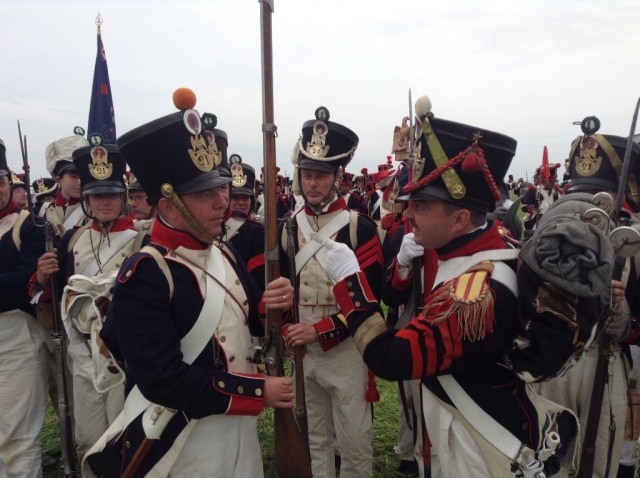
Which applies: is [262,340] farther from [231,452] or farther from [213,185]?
[213,185]

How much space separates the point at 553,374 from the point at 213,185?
173cm

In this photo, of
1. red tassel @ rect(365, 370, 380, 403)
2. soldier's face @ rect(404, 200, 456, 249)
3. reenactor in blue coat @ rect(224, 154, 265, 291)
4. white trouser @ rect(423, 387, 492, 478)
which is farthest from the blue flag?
white trouser @ rect(423, 387, 492, 478)

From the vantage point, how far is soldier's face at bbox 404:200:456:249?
2262 millimetres

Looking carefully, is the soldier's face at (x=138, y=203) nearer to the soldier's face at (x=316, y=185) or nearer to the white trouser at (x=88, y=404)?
the white trouser at (x=88, y=404)

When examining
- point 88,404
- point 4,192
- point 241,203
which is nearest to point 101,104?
point 241,203

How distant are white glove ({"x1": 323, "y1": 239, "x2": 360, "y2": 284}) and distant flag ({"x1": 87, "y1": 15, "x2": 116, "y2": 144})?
5.98m

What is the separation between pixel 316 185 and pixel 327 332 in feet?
4.12

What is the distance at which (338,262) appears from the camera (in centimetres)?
257

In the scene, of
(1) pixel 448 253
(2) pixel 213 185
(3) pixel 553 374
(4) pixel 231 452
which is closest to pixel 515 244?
(1) pixel 448 253

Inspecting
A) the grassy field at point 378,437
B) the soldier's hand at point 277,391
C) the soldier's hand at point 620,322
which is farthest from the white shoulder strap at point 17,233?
the soldier's hand at point 620,322

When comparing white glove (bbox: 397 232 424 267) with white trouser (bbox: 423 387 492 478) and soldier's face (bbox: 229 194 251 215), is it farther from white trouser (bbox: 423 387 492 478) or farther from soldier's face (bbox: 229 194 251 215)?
soldier's face (bbox: 229 194 251 215)

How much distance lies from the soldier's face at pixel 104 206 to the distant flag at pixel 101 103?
3476 mm

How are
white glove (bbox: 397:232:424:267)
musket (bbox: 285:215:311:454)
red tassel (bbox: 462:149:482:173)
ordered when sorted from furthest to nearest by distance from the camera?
musket (bbox: 285:215:311:454)
white glove (bbox: 397:232:424:267)
red tassel (bbox: 462:149:482:173)

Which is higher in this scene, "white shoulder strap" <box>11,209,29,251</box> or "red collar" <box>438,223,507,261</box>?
"red collar" <box>438,223,507,261</box>
